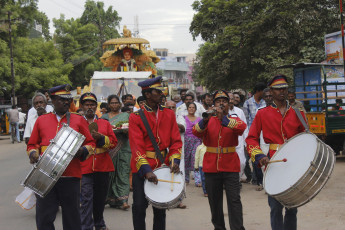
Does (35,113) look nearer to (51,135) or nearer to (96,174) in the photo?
(96,174)

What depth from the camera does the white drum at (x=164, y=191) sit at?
16.4 ft

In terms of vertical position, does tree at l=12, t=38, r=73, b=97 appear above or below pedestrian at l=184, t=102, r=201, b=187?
above

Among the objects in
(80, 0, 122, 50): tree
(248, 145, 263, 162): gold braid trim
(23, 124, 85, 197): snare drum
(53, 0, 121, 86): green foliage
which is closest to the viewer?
(23, 124, 85, 197): snare drum

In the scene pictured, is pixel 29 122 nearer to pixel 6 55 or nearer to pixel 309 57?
pixel 309 57

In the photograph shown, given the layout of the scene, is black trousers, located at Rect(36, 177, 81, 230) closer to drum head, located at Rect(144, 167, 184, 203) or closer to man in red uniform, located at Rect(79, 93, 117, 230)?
drum head, located at Rect(144, 167, 184, 203)

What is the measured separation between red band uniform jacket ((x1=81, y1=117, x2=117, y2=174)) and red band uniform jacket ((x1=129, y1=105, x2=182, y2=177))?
1103mm

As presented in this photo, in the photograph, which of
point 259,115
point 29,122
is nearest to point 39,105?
point 29,122

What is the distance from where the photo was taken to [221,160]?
5.97 m

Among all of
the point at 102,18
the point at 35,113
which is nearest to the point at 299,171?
the point at 35,113

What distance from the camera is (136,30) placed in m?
72.2

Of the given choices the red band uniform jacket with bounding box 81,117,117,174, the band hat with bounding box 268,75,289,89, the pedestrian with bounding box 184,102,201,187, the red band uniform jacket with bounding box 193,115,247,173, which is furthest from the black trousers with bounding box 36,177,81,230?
the pedestrian with bounding box 184,102,201,187

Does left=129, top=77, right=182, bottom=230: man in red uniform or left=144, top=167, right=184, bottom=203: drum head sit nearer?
left=144, top=167, right=184, bottom=203: drum head

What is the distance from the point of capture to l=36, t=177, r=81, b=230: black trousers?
5.12 meters

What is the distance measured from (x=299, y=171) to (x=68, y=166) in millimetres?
2353
